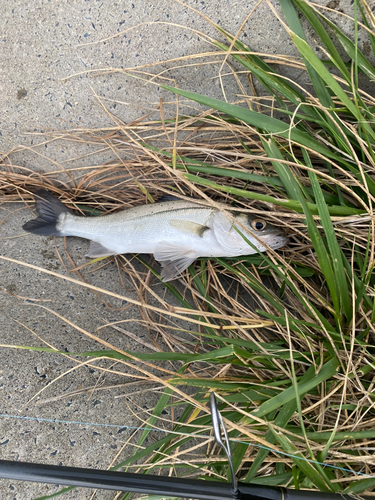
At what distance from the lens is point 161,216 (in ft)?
7.25

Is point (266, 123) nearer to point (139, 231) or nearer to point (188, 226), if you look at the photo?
point (188, 226)

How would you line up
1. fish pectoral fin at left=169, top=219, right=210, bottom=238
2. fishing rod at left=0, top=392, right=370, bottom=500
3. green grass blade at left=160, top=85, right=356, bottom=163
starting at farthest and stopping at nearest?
fish pectoral fin at left=169, top=219, right=210, bottom=238, green grass blade at left=160, top=85, right=356, bottom=163, fishing rod at left=0, top=392, right=370, bottom=500

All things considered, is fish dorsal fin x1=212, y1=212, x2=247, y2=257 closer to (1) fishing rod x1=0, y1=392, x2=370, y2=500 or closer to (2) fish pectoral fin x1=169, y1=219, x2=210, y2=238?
(2) fish pectoral fin x1=169, y1=219, x2=210, y2=238

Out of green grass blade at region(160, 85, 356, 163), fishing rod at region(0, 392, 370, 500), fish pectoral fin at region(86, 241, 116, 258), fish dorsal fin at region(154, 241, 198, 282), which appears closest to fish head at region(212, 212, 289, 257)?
fish dorsal fin at region(154, 241, 198, 282)

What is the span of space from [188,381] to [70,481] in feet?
2.03

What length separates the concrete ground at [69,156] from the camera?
6.05 feet

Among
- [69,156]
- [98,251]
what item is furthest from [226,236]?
[69,156]

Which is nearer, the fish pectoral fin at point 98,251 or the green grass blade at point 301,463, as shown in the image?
the green grass blade at point 301,463

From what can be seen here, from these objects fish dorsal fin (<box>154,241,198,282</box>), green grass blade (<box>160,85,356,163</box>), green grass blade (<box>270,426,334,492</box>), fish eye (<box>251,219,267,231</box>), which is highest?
green grass blade (<box>160,85,356,163</box>)

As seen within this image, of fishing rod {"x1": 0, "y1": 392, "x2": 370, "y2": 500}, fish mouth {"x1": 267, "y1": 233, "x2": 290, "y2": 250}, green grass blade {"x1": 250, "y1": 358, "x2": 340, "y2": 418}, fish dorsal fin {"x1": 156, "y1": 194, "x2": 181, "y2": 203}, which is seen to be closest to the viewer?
fishing rod {"x1": 0, "y1": 392, "x2": 370, "y2": 500}

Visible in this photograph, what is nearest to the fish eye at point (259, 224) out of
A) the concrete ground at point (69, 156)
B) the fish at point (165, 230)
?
the fish at point (165, 230)

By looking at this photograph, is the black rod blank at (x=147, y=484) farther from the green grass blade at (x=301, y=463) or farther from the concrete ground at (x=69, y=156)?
the concrete ground at (x=69, y=156)

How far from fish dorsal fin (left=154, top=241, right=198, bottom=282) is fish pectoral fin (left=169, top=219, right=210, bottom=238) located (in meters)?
0.11

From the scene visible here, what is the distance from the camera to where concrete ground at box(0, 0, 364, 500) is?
1845 millimetres
